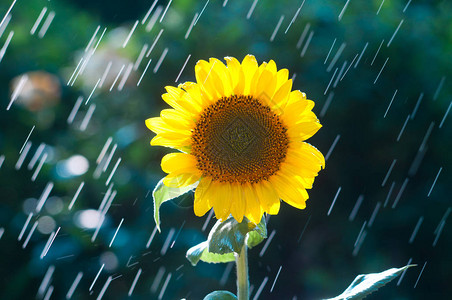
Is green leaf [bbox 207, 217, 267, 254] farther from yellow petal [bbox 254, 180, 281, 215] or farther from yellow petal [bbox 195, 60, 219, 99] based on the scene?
yellow petal [bbox 195, 60, 219, 99]

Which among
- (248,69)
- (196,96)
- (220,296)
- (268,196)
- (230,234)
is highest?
(248,69)

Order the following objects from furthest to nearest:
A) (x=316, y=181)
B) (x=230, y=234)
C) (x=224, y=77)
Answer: (x=316, y=181) → (x=224, y=77) → (x=230, y=234)

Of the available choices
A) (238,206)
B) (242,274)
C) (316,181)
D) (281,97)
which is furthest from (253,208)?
(316,181)

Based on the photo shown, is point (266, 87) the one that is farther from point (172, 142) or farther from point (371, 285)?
point (371, 285)

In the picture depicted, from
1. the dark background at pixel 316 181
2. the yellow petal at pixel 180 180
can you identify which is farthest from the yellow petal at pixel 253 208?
the dark background at pixel 316 181

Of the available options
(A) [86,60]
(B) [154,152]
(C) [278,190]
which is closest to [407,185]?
(B) [154,152]

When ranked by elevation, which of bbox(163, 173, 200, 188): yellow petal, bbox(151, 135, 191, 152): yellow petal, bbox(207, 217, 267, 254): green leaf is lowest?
bbox(207, 217, 267, 254): green leaf

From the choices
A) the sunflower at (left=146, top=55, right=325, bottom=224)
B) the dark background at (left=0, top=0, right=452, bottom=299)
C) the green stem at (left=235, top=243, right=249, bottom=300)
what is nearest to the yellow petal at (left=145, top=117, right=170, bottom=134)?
the sunflower at (left=146, top=55, right=325, bottom=224)
